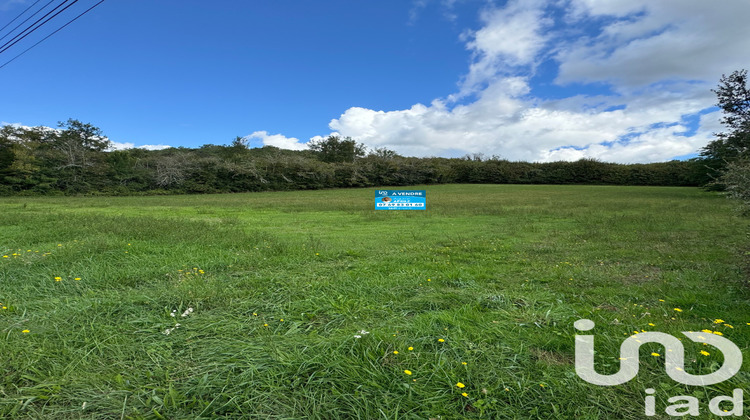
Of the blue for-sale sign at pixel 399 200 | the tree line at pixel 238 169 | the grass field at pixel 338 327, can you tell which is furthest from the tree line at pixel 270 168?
the grass field at pixel 338 327

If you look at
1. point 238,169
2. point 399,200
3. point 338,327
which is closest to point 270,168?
point 238,169

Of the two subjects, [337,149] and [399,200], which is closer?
[399,200]

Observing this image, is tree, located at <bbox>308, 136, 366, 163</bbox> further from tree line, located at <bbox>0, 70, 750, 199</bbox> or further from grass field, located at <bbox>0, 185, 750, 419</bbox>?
grass field, located at <bbox>0, 185, 750, 419</bbox>

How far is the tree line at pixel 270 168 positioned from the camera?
2852 centimetres

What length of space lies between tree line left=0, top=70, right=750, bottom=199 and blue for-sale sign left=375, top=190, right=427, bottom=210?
14.7m

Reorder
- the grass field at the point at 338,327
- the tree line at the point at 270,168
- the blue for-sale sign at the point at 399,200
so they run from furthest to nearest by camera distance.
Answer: the tree line at the point at 270,168
the blue for-sale sign at the point at 399,200
the grass field at the point at 338,327

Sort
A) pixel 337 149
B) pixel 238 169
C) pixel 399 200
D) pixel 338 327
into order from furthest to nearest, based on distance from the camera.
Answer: pixel 337 149, pixel 238 169, pixel 399 200, pixel 338 327

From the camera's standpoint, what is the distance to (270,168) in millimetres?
41625

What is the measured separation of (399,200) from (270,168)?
96.1 ft

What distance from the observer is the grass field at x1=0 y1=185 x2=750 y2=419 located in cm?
208

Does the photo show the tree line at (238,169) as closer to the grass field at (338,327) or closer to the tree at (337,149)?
the tree at (337,149)

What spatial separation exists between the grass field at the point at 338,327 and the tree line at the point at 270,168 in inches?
740

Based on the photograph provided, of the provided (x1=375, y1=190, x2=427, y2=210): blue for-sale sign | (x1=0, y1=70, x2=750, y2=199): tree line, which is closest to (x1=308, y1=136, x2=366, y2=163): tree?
(x1=0, y1=70, x2=750, y2=199): tree line

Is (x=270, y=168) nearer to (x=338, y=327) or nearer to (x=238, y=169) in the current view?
(x=238, y=169)
